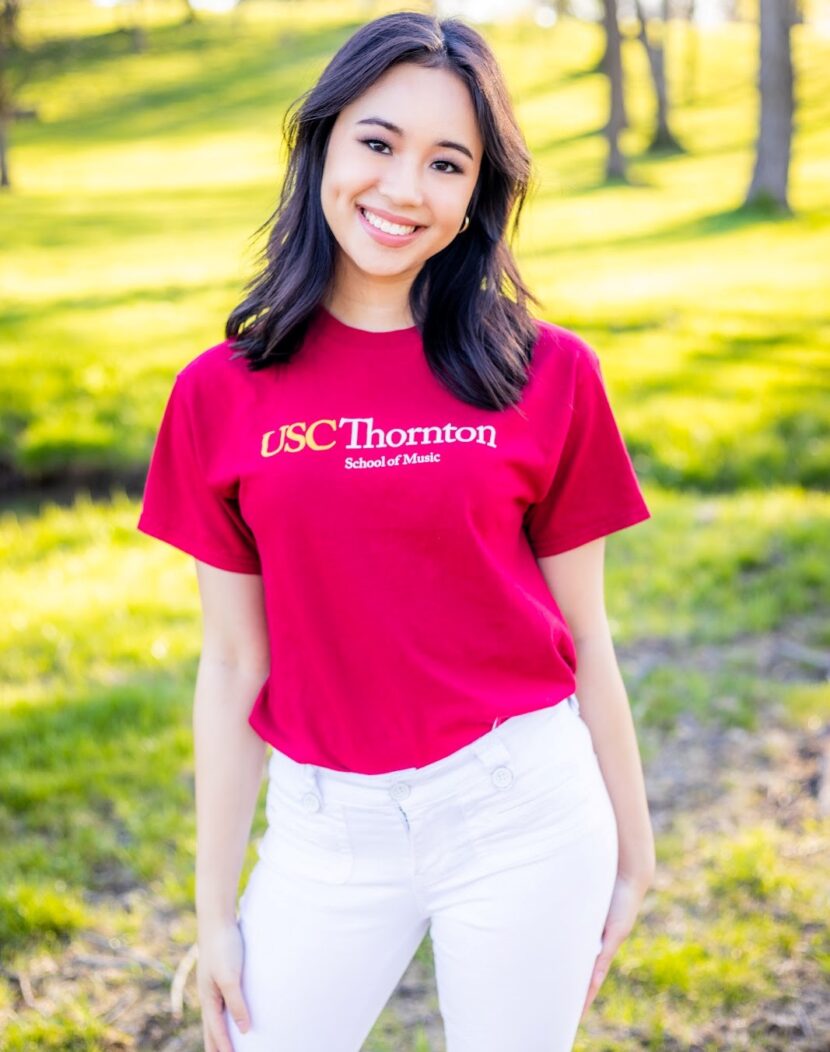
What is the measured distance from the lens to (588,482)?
1.90 m

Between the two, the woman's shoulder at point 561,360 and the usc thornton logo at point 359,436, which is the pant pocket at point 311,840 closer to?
the usc thornton logo at point 359,436

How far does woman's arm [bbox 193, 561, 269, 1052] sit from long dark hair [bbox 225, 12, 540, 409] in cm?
40

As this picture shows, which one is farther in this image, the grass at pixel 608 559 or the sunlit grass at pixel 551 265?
the sunlit grass at pixel 551 265

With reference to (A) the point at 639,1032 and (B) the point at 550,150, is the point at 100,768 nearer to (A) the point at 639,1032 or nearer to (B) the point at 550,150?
(A) the point at 639,1032

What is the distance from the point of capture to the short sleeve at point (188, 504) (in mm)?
1825

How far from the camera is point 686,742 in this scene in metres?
4.07

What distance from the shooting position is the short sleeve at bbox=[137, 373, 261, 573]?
183cm

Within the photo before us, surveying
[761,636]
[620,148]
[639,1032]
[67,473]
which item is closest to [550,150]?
[620,148]

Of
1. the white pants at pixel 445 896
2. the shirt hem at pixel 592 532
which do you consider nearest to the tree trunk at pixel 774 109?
the shirt hem at pixel 592 532

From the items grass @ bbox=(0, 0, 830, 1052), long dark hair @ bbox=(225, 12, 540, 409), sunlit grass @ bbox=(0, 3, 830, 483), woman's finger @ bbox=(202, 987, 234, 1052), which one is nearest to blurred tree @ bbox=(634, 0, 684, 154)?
sunlit grass @ bbox=(0, 3, 830, 483)

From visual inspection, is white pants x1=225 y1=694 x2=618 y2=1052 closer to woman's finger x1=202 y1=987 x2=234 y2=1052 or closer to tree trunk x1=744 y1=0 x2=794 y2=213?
woman's finger x1=202 y1=987 x2=234 y2=1052

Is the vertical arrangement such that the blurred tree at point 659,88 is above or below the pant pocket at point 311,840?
below

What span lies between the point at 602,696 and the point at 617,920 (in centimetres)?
38

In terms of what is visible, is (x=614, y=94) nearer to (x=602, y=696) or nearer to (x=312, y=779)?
(x=602, y=696)
